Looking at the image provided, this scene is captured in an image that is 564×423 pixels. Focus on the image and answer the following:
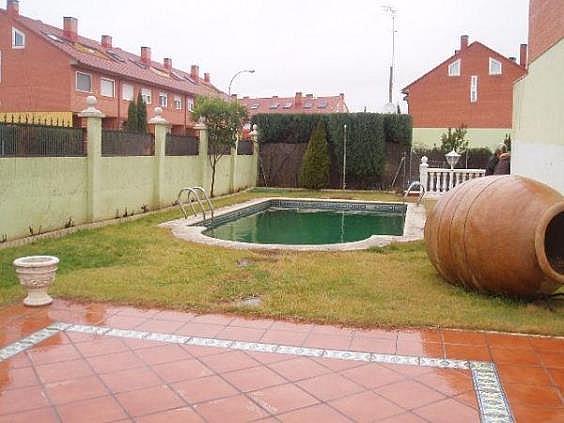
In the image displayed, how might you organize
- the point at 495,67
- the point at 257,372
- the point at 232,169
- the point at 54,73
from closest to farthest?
the point at 257,372 → the point at 232,169 → the point at 54,73 → the point at 495,67

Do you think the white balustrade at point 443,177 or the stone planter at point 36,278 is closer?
the stone planter at point 36,278

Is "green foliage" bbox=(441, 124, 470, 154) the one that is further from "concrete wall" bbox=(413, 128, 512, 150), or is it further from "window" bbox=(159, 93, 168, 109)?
"window" bbox=(159, 93, 168, 109)

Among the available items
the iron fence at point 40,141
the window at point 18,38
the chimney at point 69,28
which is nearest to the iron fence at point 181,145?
the iron fence at point 40,141

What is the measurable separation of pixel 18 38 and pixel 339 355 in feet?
98.8

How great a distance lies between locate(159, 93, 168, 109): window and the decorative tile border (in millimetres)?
34244

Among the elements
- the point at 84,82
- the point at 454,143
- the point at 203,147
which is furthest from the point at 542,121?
the point at 84,82

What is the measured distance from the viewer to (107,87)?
104 ft

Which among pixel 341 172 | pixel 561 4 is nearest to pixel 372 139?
pixel 341 172

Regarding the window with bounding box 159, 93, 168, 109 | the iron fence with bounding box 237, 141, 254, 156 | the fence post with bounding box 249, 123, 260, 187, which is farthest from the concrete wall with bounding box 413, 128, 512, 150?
the iron fence with bounding box 237, 141, 254, 156

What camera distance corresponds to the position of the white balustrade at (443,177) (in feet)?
53.0

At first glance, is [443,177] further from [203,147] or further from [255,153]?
[255,153]

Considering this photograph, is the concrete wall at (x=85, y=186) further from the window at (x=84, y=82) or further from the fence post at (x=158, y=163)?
→ the window at (x=84, y=82)

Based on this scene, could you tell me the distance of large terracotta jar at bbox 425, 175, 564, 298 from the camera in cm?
527

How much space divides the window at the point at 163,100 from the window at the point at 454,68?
1898cm
